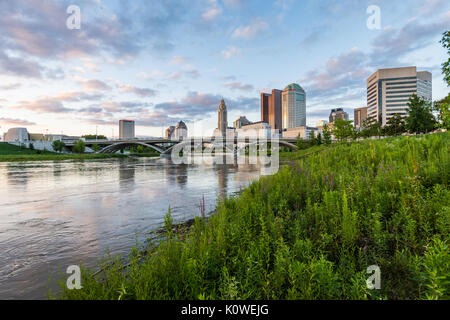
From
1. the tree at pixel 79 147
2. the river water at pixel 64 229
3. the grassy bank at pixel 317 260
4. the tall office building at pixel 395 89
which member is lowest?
the river water at pixel 64 229

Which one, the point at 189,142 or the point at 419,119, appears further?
the point at 189,142

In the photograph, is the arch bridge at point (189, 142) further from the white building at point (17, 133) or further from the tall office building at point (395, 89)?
the tall office building at point (395, 89)

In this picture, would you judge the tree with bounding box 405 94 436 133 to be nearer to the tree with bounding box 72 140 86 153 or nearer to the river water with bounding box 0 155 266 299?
the river water with bounding box 0 155 266 299

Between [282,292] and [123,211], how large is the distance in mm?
8861

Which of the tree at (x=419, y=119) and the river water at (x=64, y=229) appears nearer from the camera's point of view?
the river water at (x=64, y=229)

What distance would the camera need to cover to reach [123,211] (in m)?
9.68

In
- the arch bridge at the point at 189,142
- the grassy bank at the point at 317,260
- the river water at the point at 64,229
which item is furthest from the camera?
the arch bridge at the point at 189,142

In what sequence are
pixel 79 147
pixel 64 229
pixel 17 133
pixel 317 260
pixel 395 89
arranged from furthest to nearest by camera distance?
pixel 395 89 → pixel 17 133 → pixel 79 147 → pixel 64 229 → pixel 317 260

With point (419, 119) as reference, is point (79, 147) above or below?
below

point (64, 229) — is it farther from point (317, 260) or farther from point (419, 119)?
point (419, 119)

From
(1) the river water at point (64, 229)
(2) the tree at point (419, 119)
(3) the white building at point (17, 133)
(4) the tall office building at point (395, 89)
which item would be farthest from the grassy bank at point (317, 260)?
(3) the white building at point (17, 133)

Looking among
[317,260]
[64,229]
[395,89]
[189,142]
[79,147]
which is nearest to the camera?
[317,260]

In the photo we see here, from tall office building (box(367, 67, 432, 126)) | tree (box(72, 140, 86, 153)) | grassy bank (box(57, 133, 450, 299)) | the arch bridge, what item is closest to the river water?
grassy bank (box(57, 133, 450, 299))

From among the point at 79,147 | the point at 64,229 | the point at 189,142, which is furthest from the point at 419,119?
the point at 79,147
